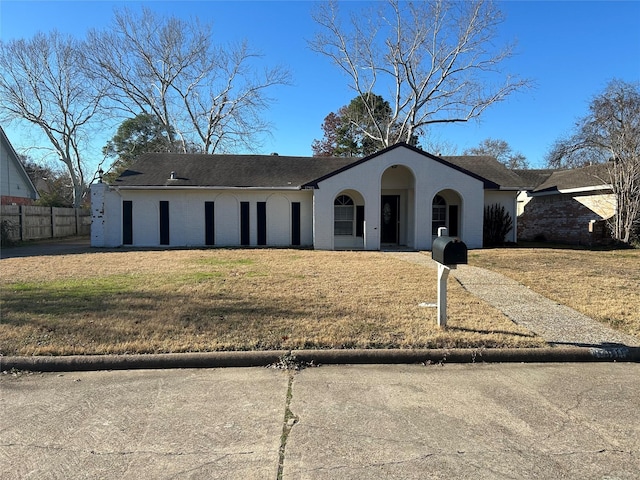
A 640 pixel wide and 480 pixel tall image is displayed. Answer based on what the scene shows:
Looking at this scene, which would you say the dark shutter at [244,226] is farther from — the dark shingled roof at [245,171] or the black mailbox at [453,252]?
the black mailbox at [453,252]

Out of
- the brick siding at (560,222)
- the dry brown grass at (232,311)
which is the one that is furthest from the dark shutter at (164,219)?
the brick siding at (560,222)

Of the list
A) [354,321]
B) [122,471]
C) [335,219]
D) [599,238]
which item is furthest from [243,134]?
[122,471]

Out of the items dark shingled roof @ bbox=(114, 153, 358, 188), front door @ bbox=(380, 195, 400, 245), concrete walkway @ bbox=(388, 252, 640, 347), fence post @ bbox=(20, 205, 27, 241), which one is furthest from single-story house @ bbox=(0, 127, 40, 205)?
concrete walkway @ bbox=(388, 252, 640, 347)

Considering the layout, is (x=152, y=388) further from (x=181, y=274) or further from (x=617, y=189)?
(x=617, y=189)

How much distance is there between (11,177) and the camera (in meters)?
24.8

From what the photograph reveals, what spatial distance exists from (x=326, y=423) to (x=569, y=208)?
22645mm

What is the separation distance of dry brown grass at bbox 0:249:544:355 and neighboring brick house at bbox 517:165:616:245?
13547 millimetres

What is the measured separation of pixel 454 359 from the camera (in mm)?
4785

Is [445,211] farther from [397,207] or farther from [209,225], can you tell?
[209,225]

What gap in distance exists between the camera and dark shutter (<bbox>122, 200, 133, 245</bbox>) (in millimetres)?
18953

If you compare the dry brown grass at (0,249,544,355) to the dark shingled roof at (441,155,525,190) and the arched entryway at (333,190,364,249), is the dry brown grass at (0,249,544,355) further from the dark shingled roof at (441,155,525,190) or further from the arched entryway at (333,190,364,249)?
the dark shingled roof at (441,155,525,190)

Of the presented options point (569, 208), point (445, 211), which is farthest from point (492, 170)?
point (569, 208)

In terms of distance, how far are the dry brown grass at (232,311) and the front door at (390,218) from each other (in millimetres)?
8620

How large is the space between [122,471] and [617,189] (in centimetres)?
2177
